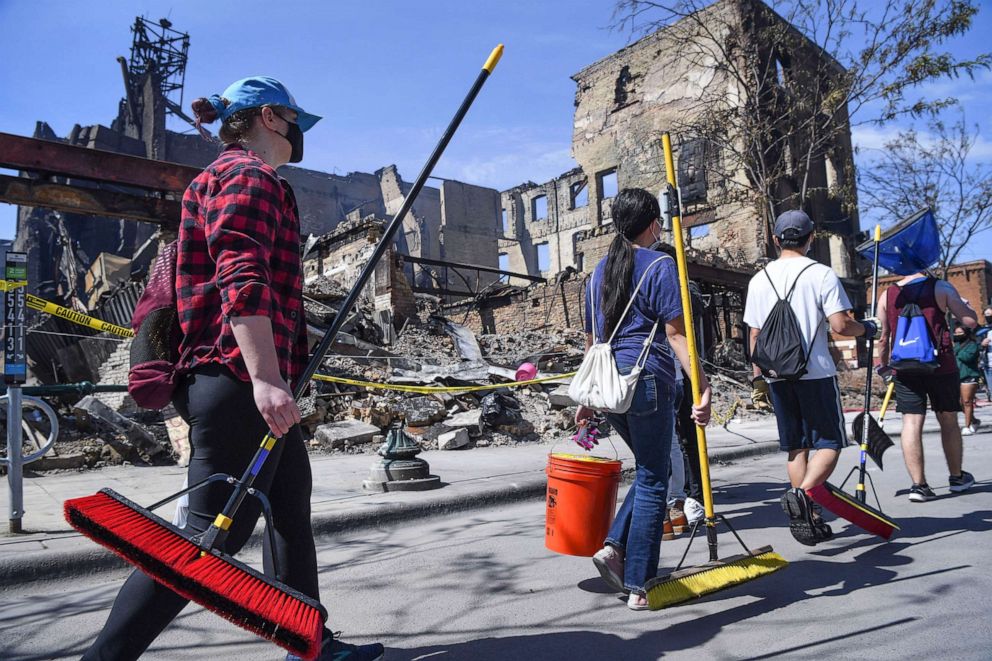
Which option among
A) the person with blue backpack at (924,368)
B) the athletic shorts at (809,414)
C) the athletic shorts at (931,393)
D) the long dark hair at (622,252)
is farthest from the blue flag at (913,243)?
the long dark hair at (622,252)

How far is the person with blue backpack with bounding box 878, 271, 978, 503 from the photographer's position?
466cm

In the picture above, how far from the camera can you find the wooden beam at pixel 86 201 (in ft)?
24.8

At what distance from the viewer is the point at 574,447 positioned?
8.11 meters

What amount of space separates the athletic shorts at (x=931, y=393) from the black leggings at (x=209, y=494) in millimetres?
4506

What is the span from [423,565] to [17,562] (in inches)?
79.2

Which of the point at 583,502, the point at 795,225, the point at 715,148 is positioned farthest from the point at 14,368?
the point at 715,148

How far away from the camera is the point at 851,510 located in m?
3.54

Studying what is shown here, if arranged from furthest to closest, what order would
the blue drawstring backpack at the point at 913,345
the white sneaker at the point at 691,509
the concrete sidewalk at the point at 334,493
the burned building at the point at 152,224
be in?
the burned building at the point at 152,224, the blue drawstring backpack at the point at 913,345, the white sneaker at the point at 691,509, the concrete sidewalk at the point at 334,493

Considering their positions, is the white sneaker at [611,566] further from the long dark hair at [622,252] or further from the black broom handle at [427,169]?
the black broom handle at [427,169]

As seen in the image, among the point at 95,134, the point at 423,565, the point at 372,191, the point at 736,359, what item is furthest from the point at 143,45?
the point at 423,565

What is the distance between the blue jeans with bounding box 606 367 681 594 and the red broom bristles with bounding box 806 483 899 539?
1.24m

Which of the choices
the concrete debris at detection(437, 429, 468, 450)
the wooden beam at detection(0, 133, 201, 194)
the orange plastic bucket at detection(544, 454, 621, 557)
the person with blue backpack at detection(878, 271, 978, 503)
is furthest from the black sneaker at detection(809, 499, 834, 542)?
the wooden beam at detection(0, 133, 201, 194)

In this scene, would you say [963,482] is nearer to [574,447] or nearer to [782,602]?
[782,602]

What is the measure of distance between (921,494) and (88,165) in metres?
9.08
